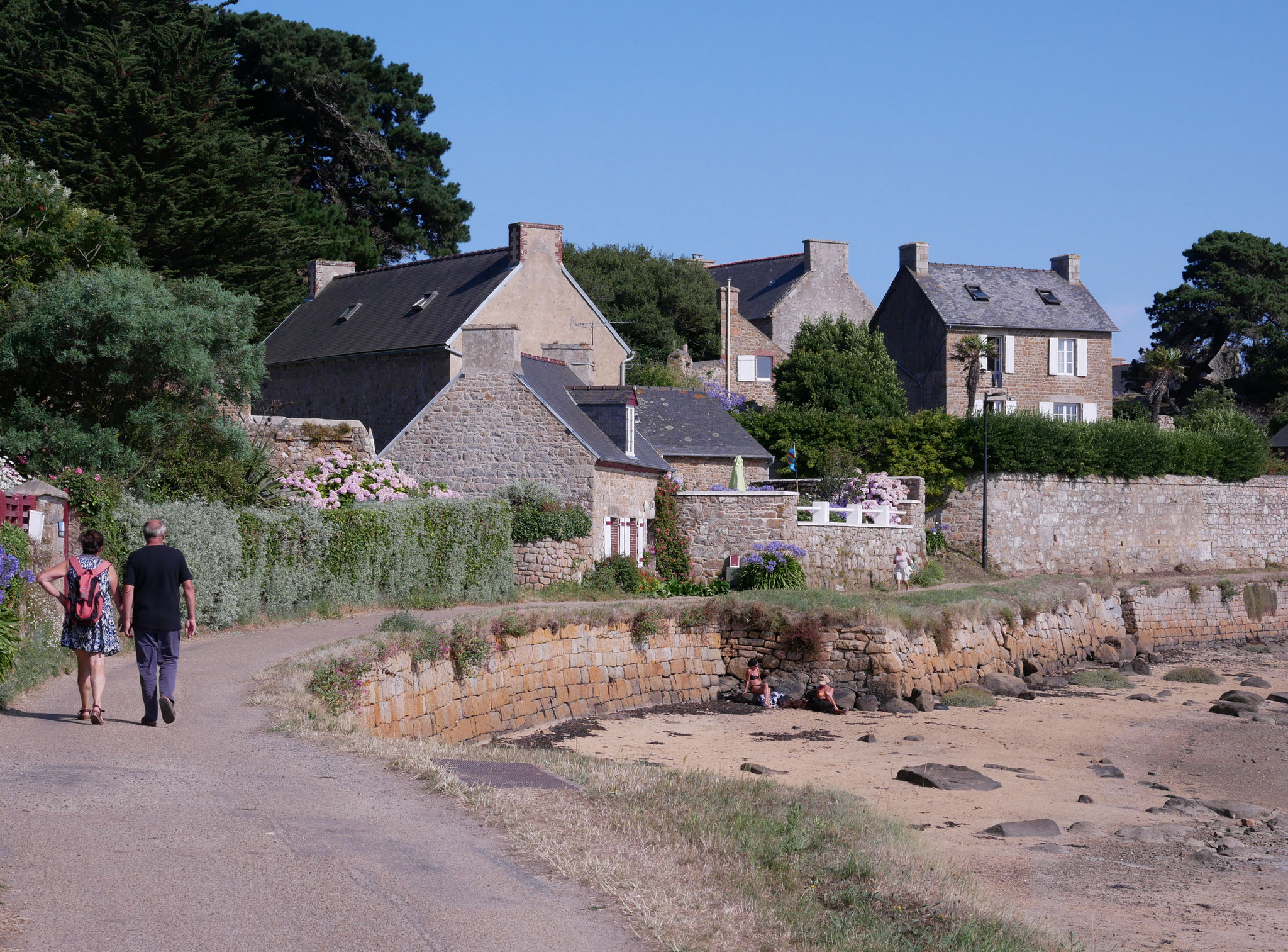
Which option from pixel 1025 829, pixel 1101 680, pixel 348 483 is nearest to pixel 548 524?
pixel 348 483

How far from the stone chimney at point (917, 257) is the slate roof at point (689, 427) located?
1604 centimetres

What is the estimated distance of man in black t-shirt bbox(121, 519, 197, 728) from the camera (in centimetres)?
983

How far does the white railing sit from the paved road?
21270 mm

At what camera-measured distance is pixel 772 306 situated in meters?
52.0

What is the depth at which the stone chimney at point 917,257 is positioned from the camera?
4619cm

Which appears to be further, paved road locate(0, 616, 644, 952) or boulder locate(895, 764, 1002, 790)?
boulder locate(895, 764, 1002, 790)

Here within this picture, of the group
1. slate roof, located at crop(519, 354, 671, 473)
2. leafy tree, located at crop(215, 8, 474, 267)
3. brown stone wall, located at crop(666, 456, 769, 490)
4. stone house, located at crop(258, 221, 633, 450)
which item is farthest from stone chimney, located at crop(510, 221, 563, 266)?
leafy tree, located at crop(215, 8, 474, 267)

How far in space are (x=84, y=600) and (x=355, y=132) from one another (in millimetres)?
39072

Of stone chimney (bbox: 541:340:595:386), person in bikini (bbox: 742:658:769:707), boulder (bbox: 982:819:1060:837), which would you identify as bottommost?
boulder (bbox: 982:819:1060:837)

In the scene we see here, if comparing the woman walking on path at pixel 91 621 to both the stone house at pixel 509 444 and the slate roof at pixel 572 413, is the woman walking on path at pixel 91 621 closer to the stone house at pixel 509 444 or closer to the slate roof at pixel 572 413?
the stone house at pixel 509 444

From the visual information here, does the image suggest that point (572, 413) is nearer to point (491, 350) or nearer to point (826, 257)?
point (491, 350)

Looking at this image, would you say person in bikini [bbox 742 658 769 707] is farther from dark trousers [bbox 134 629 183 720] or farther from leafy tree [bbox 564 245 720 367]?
leafy tree [bbox 564 245 720 367]

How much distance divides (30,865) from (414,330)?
91.3 ft

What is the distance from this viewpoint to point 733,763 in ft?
54.4
